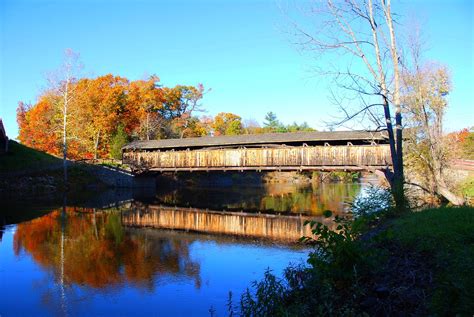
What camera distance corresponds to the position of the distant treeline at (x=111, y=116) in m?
34.7

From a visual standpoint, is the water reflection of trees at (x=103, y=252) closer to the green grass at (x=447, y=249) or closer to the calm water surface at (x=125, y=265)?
the calm water surface at (x=125, y=265)

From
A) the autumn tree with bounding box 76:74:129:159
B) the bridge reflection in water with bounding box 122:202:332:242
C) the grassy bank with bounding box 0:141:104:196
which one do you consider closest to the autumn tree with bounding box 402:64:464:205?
the bridge reflection in water with bounding box 122:202:332:242

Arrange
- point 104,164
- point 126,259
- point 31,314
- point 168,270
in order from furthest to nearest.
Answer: point 104,164, point 126,259, point 168,270, point 31,314

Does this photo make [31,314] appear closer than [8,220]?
Yes

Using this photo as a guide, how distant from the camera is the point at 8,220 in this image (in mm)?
14883

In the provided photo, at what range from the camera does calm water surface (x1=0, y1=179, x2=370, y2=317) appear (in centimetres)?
653

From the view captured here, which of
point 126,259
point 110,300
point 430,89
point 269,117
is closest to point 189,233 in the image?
point 126,259

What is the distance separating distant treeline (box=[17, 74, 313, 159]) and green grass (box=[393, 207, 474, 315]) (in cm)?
2860

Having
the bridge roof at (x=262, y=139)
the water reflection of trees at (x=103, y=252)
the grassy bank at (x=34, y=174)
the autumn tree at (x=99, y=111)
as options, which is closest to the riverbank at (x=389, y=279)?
the water reflection of trees at (x=103, y=252)

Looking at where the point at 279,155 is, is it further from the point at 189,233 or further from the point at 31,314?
the point at 31,314

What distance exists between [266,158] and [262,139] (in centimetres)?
143

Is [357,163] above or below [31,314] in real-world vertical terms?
above

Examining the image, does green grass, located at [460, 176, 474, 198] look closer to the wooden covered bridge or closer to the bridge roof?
the wooden covered bridge

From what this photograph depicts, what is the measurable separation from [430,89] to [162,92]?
3615cm
